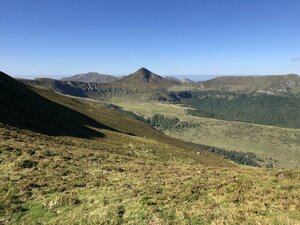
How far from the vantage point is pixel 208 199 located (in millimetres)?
19328

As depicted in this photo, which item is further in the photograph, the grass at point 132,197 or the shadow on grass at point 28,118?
the shadow on grass at point 28,118

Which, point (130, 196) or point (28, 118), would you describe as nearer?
point (130, 196)

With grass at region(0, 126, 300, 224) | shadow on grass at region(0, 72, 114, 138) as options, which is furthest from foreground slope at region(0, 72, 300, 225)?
shadow on grass at region(0, 72, 114, 138)

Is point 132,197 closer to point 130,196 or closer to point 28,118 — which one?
point 130,196

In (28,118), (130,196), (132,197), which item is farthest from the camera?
(28,118)

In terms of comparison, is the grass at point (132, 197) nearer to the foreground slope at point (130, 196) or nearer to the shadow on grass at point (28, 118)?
the foreground slope at point (130, 196)

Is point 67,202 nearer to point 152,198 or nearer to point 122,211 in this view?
point 122,211

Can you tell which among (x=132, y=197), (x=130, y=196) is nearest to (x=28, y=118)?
(x=130, y=196)

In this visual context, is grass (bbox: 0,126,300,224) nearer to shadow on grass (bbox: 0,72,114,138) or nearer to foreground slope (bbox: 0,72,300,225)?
foreground slope (bbox: 0,72,300,225)

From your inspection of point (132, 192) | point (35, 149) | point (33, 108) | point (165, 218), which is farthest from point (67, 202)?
point (33, 108)

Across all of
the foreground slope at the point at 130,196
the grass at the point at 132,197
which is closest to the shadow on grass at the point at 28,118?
the foreground slope at the point at 130,196

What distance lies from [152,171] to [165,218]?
37.5 feet

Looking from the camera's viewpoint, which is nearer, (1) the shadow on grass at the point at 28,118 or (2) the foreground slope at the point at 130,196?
(2) the foreground slope at the point at 130,196

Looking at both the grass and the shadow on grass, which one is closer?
the grass
